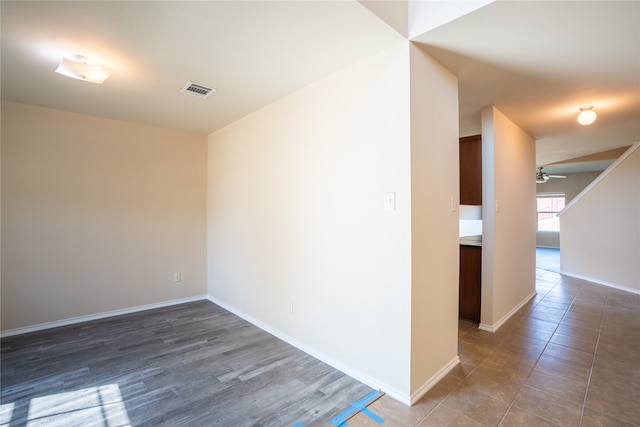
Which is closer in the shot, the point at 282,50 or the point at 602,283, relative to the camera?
the point at 282,50

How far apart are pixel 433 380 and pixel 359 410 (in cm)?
65

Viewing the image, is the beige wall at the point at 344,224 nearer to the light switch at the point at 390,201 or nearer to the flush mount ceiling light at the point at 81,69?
the light switch at the point at 390,201

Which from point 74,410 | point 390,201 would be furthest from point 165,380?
point 390,201

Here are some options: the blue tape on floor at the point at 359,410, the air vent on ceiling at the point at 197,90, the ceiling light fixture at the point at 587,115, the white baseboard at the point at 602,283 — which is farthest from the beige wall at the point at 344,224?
the white baseboard at the point at 602,283

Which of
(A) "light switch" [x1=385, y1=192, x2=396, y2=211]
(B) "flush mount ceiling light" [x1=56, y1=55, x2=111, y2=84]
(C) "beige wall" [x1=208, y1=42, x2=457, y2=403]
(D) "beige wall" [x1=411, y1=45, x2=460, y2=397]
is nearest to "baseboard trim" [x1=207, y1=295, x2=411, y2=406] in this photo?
(C) "beige wall" [x1=208, y1=42, x2=457, y2=403]

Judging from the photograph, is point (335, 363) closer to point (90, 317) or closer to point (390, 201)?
point (390, 201)

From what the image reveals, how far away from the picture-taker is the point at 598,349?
110 inches

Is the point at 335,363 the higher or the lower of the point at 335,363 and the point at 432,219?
the lower

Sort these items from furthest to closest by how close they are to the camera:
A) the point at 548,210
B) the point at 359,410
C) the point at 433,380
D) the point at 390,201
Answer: the point at 548,210, the point at 433,380, the point at 390,201, the point at 359,410

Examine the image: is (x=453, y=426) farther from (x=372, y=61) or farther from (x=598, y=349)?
(x=372, y=61)

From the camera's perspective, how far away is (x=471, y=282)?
11.4 ft

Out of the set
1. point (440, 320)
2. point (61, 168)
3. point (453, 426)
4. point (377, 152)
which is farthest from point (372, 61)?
point (61, 168)

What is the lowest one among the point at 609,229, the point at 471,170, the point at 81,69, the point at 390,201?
the point at 609,229

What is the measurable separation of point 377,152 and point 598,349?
2.81 meters
